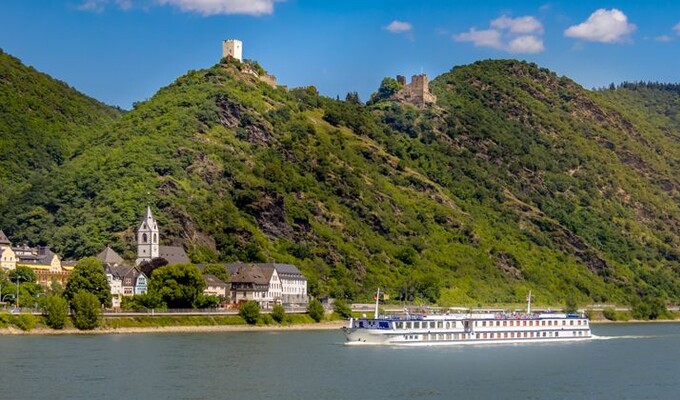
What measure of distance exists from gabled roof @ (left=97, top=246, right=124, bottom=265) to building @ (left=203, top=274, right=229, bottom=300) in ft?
38.6

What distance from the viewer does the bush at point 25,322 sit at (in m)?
111

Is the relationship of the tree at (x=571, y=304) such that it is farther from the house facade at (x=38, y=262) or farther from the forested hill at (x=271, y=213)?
the house facade at (x=38, y=262)

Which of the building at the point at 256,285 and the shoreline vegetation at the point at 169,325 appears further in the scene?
the building at the point at 256,285

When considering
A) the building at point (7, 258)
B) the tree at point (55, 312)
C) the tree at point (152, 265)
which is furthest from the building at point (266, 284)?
the tree at point (55, 312)

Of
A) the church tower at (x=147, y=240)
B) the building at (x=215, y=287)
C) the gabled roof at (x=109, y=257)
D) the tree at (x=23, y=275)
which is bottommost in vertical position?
the building at (x=215, y=287)

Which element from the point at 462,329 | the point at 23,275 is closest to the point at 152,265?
the point at 23,275

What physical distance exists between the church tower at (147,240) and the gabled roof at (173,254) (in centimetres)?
71

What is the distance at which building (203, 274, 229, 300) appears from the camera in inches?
5503

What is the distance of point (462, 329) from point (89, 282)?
35.8m

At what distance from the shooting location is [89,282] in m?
122

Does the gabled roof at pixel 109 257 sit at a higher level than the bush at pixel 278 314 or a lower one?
higher

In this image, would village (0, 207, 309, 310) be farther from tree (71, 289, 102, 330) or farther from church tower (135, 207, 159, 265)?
tree (71, 289, 102, 330)

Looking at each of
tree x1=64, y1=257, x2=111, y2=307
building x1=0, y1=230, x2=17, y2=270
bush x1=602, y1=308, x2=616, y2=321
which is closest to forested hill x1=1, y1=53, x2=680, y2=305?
bush x1=602, y1=308, x2=616, y2=321

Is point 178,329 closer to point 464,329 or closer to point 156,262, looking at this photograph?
point 156,262
